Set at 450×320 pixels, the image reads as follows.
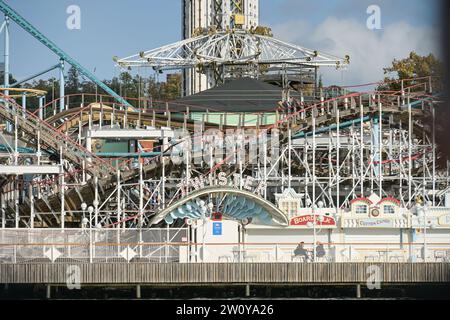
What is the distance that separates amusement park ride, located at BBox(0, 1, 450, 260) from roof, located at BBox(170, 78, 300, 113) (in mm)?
6995

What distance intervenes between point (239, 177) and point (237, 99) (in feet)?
81.0

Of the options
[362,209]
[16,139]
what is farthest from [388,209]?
[16,139]

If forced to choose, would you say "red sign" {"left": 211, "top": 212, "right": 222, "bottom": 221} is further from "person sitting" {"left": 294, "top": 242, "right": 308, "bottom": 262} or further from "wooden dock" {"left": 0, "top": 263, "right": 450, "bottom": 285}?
"person sitting" {"left": 294, "top": 242, "right": 308, "bottom": 262}

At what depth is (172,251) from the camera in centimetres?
4569

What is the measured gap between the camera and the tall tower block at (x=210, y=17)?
4705 inches

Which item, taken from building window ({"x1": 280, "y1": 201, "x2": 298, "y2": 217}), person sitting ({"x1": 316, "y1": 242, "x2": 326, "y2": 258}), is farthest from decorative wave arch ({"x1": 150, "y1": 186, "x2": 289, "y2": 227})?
person sitting ({"x1": 316, "y1": 242, "x2": 326, "y2": 258})

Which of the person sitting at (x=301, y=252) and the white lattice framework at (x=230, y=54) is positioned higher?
the white lattice framework at (x=230, y=54)

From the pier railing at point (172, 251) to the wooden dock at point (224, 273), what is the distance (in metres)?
0.51

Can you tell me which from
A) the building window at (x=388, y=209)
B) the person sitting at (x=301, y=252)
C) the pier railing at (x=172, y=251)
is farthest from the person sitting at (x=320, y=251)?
the building window at (x=388, y=209)

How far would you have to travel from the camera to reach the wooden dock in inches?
1742

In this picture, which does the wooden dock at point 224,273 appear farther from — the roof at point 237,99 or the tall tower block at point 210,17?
the tall tower block at point 210,17

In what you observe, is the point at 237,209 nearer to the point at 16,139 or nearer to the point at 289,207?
the point at 289,207
